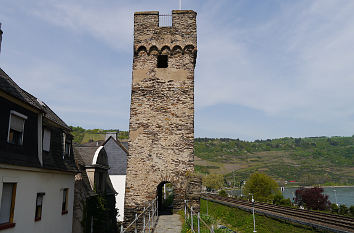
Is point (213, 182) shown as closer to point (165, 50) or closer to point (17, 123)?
point (165, 50)

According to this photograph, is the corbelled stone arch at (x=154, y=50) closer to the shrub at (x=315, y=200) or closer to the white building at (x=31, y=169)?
the white building at (x=31, y=169)

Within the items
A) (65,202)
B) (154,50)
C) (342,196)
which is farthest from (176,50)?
(342,196)

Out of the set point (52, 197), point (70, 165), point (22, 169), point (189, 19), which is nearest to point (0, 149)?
point (22, 169)

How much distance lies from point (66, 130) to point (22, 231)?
607 centimetres

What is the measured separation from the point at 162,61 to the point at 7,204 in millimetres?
10270

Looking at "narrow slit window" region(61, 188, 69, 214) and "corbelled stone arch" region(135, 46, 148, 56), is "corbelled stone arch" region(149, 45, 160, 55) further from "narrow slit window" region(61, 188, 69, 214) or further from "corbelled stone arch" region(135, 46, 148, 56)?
"narrow slit window" region(61, 188, 69, 214)

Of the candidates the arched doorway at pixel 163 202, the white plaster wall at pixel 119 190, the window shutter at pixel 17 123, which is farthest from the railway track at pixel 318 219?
the window shutter at pixel 17 123

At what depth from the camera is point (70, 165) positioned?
1408 centimetres

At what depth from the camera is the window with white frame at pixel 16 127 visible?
935 cm

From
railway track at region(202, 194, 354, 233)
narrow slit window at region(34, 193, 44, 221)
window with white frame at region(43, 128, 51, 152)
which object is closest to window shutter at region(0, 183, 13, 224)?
narrow slit window at region(34, 193, 44, 221)

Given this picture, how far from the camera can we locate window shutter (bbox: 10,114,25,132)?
31.0ft

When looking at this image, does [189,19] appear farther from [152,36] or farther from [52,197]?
[52,197]

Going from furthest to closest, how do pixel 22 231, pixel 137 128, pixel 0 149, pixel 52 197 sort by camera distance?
pixel 137 128, pixel 52 197, pixel 22 231, pixel 0 149

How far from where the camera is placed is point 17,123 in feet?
32.0
